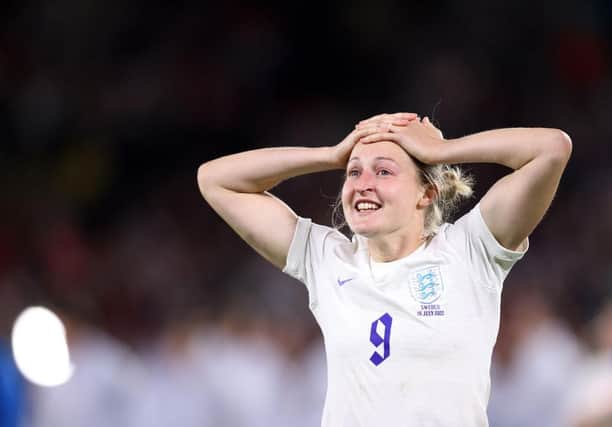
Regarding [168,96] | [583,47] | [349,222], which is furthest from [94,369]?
[583,47]

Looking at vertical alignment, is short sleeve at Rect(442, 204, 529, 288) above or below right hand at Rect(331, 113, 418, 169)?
below

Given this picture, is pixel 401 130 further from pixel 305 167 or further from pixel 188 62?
pixel 188 62

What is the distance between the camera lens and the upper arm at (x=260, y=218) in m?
3.56

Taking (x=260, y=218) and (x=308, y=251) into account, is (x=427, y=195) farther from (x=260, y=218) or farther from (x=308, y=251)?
(x=260, y=218)

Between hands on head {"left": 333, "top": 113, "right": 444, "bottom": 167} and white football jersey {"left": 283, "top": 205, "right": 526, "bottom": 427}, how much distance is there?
27cm

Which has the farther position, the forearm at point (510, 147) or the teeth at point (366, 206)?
the teeth at point (366, 206)

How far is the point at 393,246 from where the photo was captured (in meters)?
3.42

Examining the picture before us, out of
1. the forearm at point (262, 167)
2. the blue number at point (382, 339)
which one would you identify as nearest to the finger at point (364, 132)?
the forearm at point (262, 167)

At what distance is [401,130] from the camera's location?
343cm

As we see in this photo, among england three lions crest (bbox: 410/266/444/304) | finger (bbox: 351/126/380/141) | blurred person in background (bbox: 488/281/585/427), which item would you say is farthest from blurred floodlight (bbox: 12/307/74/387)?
england three lions crest (bbox: 410/266/444/304)

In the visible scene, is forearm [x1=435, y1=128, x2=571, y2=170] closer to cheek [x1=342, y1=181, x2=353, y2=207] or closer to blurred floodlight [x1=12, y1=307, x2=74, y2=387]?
cheek [x1=342, y1=181, x2=353, y2=207]

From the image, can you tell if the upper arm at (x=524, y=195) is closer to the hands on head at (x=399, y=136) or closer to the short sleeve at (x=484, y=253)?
the short sleeve at (x=484, y=253)

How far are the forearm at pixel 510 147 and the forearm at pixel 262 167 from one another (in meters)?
0.43

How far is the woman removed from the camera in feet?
10.3
